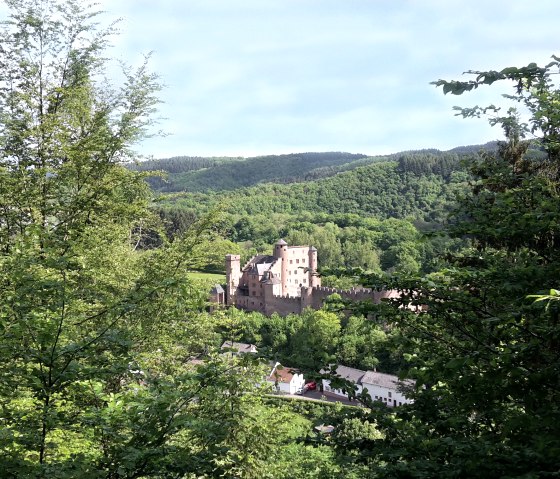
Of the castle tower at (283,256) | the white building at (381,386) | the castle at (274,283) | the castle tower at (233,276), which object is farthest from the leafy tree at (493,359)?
the castle tower at (283,256)

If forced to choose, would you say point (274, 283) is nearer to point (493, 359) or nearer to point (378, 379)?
point (378, 379)

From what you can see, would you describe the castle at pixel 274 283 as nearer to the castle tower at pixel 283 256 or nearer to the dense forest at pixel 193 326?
the castle tower at pixel 283 256

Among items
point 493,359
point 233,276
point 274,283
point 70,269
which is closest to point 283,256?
point 274,283

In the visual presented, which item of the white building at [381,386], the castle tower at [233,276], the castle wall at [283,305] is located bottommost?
the white building at [381,386]

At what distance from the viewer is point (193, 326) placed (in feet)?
30.7

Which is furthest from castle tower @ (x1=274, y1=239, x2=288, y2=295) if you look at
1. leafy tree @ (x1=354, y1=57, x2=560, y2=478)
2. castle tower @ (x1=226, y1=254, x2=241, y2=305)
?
leafy tree @ (x1=354, y1=57, x2=560, y2=478)

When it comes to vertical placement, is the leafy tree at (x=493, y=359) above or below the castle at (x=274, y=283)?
above

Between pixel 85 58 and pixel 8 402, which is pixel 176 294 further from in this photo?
pixel 85 58

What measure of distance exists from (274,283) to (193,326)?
155 ft

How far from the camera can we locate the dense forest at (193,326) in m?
3.72

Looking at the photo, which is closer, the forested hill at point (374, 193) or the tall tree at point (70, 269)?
the tall tree at point (70, 269)

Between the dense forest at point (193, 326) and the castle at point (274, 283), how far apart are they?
142 ft

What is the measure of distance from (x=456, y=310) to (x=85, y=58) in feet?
31.1

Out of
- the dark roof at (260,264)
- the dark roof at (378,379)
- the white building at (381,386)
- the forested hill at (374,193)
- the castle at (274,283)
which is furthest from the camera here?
the forested hill at (374,193)
